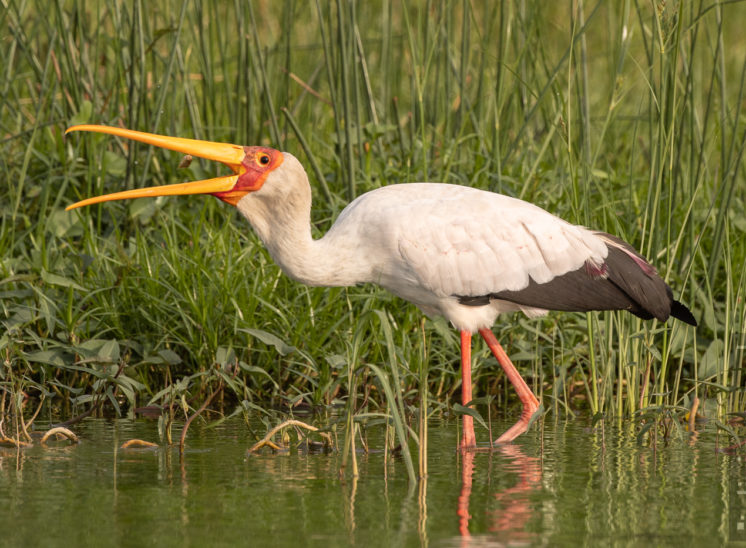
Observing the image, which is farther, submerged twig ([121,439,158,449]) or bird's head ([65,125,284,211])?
bird's head ([65,125,284,211])

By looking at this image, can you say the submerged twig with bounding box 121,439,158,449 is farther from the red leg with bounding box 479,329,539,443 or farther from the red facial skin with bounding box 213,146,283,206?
the red leg with bounding box 479,329,539,443

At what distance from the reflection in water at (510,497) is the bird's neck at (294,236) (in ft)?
3.08

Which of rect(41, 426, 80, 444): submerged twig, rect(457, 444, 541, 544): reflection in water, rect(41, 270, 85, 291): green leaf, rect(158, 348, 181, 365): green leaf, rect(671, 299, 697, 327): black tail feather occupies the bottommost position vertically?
rect(457, 444, 541, 544): reflection in water

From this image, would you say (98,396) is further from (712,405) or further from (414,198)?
(712,405)

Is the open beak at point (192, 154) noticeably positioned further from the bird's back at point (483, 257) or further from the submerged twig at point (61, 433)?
the submerged twig at point (61, 433)

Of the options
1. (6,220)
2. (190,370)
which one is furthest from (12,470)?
(6,220)

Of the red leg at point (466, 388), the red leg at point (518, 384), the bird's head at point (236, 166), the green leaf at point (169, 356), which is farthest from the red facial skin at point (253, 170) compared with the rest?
the red leg at point (518, 384)

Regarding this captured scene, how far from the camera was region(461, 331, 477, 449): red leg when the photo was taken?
15.4 feet

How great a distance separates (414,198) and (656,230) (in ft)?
3.86

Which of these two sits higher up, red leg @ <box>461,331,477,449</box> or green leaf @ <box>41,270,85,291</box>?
green leaf @ <box>41,270,85,291</box>

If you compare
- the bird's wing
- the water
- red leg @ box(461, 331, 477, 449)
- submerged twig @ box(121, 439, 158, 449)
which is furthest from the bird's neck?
submerged twig @ box(121, 439, 158, 449)

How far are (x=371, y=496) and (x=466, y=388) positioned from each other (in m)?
1.43

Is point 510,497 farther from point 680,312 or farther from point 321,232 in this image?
point 321,232

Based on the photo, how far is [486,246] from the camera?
5117 mm
